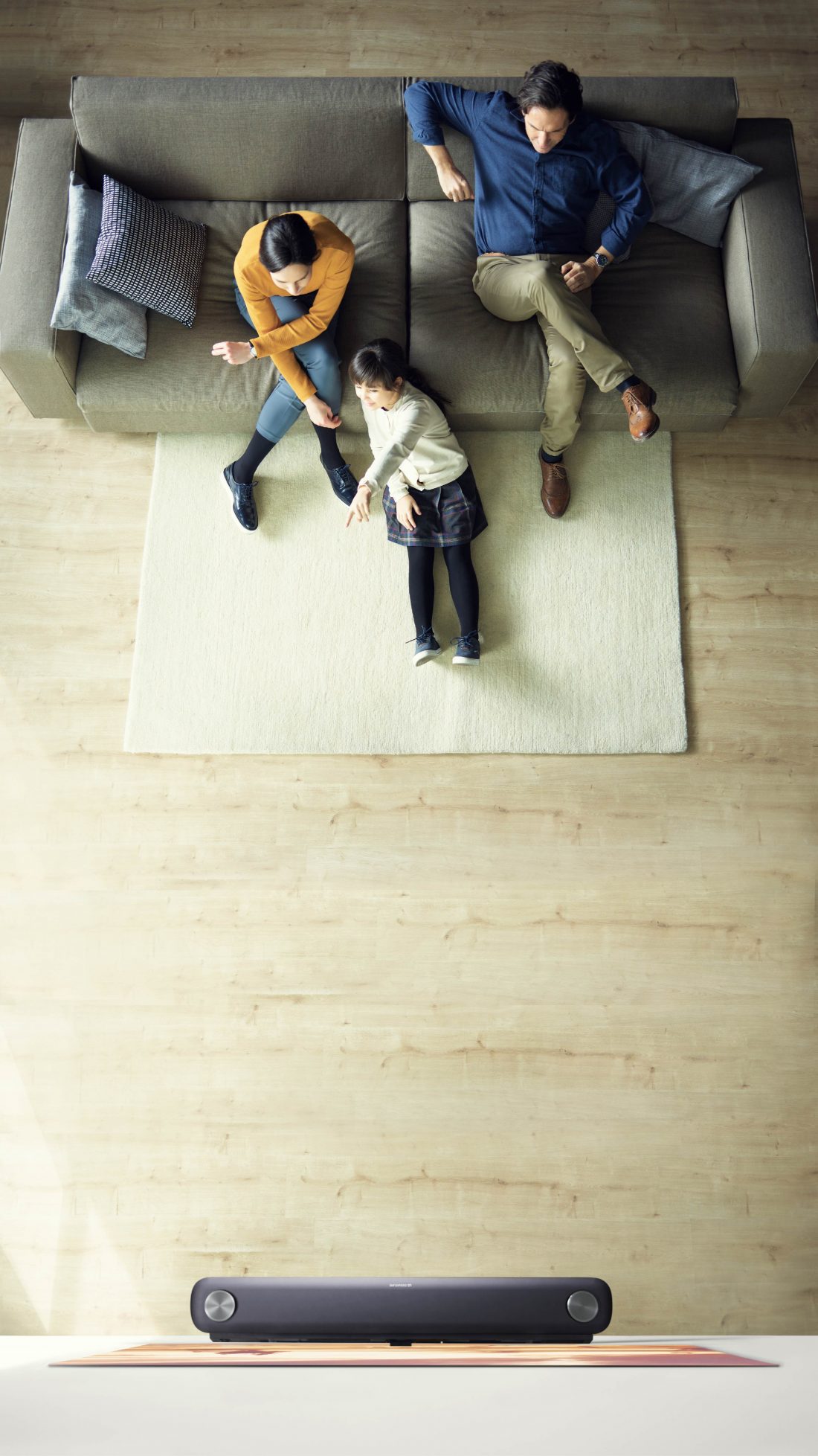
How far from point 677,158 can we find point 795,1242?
2.80 m

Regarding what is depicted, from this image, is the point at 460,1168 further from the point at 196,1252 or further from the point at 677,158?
the point at 677,158

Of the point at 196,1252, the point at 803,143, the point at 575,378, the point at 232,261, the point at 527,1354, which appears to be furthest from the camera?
the point at 803,143

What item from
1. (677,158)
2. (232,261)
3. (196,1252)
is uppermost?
(677,158)

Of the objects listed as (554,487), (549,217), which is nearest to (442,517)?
(554,487)

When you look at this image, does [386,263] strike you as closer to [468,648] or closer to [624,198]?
[624,198]

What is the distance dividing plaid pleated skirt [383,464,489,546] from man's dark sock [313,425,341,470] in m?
0.20

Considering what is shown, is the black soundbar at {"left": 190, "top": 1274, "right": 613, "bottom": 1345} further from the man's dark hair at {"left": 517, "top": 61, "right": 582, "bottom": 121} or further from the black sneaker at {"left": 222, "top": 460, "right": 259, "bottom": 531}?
the man's dark hair at {"left": 517, "top": 61, "right": 582, "bottom": 121}

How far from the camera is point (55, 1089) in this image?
8.76ft

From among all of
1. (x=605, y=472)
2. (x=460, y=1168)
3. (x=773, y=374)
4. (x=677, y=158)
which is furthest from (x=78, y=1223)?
(x=677, y=158)

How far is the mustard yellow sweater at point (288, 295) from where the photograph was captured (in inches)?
101

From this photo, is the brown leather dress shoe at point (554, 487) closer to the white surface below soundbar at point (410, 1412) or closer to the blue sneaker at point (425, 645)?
the blue sneaker at point (425, 645)

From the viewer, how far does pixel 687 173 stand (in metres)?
2.82

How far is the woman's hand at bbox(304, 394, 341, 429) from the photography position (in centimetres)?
278

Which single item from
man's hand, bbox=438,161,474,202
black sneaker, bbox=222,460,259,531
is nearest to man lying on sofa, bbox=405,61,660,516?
man's hand, bbox=438,161,474,202
